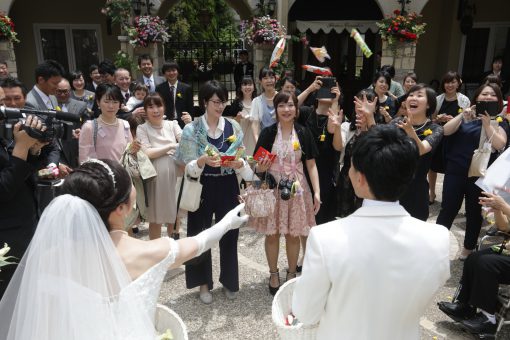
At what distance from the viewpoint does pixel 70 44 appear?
1123 centimetres

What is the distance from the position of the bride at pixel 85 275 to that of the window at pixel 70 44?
11014mm

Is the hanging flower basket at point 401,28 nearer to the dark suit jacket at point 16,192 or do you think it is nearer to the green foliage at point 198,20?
the dark suit jacket at point 16,192

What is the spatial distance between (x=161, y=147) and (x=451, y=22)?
392 inches

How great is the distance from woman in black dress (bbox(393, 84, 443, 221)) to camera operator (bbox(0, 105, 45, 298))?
2781 millimetres

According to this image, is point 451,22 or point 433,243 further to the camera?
point 451,22

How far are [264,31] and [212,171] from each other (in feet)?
19.2

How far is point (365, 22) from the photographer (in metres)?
10.5

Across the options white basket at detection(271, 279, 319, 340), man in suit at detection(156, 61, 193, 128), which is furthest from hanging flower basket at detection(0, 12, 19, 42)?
white basket at detection(271, 279, 319, 340)

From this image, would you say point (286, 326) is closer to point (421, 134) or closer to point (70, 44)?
point (421, 134)

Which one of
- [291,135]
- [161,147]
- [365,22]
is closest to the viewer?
[291,135]

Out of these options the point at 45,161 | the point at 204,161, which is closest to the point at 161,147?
the point at 204,161

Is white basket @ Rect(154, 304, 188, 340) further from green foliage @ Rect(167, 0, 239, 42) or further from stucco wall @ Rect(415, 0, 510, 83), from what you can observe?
green foliage @ Rect(167, 0, 239, 42)

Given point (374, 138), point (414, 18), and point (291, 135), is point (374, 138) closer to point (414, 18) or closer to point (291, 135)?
point (291, 135)

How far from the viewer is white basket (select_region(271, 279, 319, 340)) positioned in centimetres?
180
